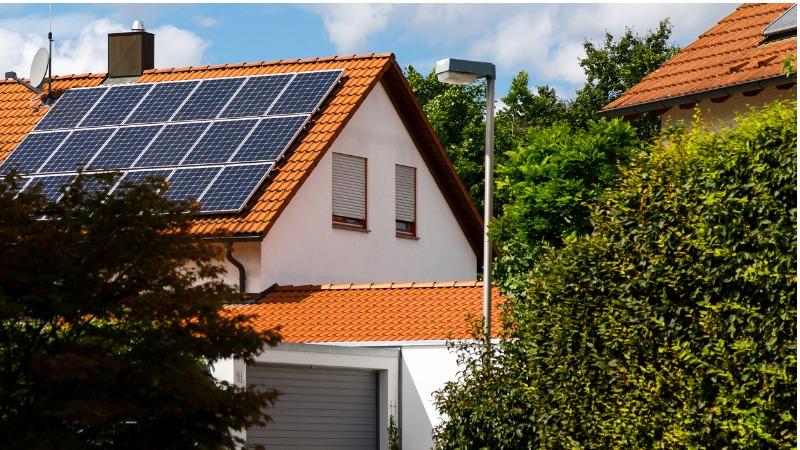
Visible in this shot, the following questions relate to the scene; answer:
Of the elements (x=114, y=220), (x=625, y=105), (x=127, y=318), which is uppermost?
(x=625, y=105)

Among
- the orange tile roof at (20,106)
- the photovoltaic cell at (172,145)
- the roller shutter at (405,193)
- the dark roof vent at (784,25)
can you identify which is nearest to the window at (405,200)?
the roller shutter at (405,193)

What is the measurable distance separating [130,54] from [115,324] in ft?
73.9

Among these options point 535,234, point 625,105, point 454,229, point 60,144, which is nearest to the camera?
point 535,234

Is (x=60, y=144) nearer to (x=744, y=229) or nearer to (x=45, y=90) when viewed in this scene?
(x=45, y=90)

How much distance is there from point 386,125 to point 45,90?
8.27 meters

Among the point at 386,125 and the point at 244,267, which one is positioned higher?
the point at 386,125

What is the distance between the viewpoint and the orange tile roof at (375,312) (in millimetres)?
24594

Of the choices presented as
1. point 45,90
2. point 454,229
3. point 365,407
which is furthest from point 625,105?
point 45,90

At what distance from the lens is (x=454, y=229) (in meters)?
34.5

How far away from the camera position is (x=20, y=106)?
34.7 meters

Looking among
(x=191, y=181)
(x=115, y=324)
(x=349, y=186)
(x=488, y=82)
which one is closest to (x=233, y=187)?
(x=191, y=181)

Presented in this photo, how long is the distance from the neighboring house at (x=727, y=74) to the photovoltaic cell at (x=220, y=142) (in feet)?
26.0

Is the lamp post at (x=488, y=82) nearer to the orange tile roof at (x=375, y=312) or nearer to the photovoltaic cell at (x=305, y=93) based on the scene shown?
the orange tile roof at (x=375, y=312)

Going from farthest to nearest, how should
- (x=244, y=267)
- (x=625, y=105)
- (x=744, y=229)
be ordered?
1. (x=244, y=267)
2. (x=625, y=105)
3. (x=744, y=229)
